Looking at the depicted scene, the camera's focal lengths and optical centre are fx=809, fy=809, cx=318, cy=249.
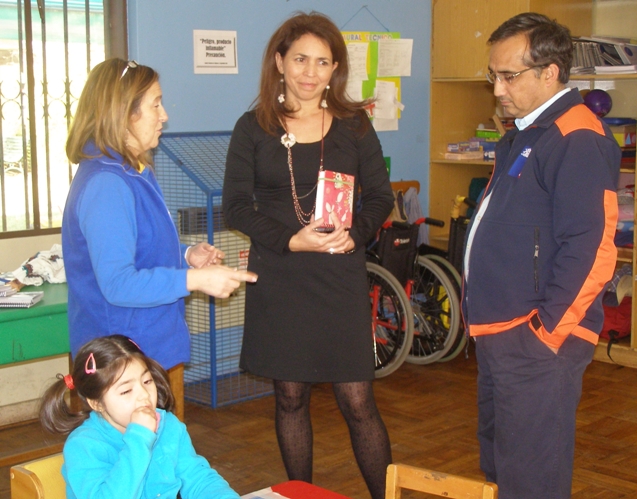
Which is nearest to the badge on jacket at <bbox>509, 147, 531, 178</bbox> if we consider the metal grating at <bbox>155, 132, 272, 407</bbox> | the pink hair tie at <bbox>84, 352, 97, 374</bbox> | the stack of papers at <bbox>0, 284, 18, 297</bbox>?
the pink hair tie at <bbox>84, 352, 97, 374</bbox>

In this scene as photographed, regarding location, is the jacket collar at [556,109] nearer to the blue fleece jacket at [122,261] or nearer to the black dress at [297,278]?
the black dress at [297,278]

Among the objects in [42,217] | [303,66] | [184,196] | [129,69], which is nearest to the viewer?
[129,69]

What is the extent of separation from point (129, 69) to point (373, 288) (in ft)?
8.51

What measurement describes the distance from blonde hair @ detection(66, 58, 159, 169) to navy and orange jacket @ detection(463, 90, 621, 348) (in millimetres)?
867

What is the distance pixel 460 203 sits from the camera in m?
4.61

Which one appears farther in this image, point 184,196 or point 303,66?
point 184,196

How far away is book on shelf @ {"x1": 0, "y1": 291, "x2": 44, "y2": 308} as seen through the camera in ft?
8.72

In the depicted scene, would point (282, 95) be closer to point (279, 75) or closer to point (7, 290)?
point (279, 75)

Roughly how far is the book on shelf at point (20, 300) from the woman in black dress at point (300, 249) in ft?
2.80

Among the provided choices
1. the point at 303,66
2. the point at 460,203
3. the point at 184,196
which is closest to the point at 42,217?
the point at 184,196

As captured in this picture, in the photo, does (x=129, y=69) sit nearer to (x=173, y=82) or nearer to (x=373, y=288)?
(x=173, y=82)

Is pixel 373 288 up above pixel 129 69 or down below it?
below

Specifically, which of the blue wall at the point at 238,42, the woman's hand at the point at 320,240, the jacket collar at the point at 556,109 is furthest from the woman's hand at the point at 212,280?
the blue wall at the point at 238,42

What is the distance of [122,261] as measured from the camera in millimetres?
1705
